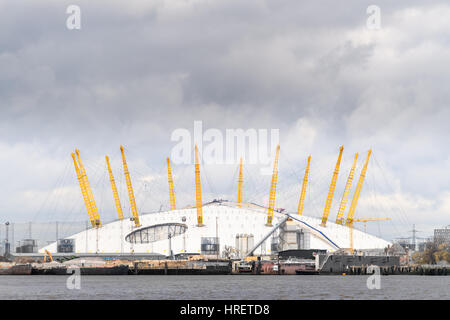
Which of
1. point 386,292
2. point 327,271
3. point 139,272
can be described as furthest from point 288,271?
point 386,292
